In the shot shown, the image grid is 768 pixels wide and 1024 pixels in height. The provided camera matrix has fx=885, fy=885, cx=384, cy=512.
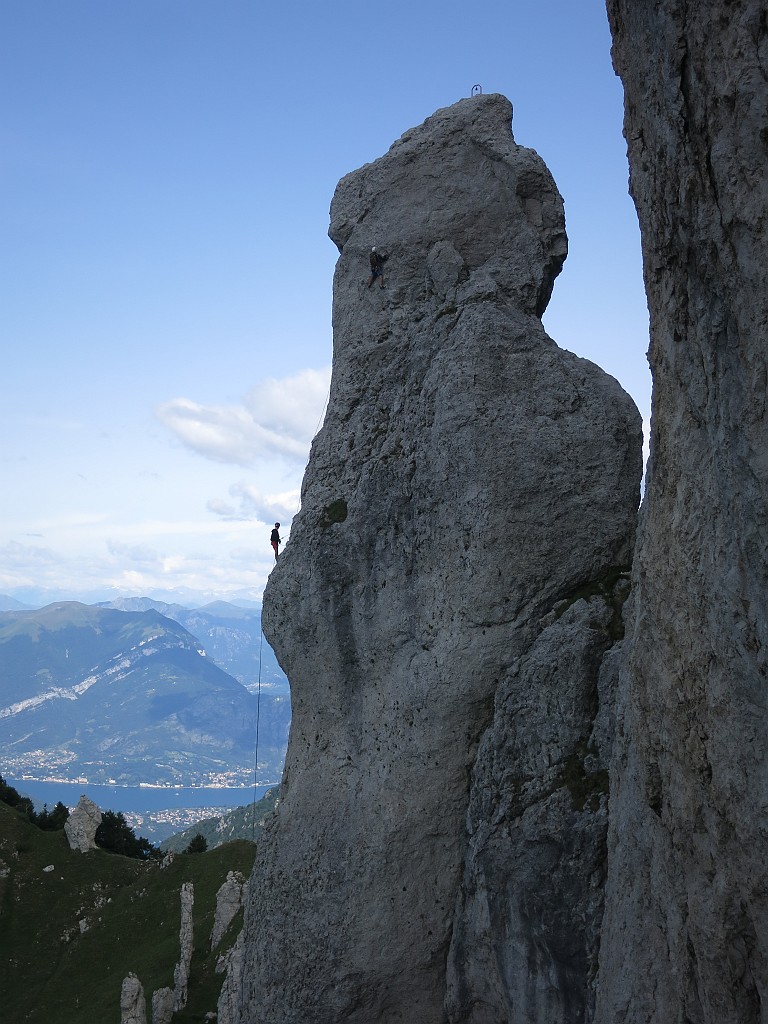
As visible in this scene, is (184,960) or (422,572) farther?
(184,960)

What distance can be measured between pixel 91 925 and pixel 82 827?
1211cm

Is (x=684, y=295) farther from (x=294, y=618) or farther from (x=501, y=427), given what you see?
(x=294, y=618)

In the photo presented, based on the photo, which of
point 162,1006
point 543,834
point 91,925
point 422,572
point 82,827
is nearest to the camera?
point 543,834

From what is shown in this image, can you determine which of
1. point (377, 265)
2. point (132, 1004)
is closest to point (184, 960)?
point (132, 1004)

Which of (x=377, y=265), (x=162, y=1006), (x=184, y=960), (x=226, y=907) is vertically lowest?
(x=162, y=1006)

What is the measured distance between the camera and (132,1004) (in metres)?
37.0

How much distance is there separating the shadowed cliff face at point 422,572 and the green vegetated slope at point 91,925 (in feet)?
82.7

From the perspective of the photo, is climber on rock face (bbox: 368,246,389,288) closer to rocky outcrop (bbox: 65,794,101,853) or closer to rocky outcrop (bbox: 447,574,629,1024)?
rocky outcrop (bbox: 447,574,629,1024)

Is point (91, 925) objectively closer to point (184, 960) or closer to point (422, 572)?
point (184, 960)

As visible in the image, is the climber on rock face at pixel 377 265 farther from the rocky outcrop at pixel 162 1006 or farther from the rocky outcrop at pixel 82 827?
the rocky outcrop at pixel 82 827

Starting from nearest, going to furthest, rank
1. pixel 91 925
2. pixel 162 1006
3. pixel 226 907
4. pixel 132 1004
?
1. pixel 132 1004
2. pixel 162 1006
3. pixel 226 907
4. pixel 91 925

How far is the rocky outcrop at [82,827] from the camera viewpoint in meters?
67.0

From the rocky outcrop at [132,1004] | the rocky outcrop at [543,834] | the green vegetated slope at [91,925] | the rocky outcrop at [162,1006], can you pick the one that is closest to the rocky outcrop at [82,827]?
the green vegetated slope at [91,925]

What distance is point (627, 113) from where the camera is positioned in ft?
42.9
